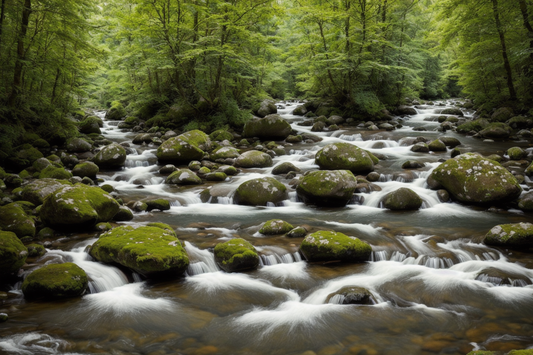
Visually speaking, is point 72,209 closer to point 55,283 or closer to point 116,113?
point 55,283

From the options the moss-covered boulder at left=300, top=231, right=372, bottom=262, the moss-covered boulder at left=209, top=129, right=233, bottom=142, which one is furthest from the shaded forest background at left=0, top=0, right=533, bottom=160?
the moss-covered boulder at left=300, top=231, right=372, bottom=262

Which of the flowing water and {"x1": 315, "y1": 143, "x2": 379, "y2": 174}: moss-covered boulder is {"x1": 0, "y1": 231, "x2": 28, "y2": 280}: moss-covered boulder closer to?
the flowing water

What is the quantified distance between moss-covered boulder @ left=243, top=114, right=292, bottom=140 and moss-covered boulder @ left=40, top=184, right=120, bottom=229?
959 cm

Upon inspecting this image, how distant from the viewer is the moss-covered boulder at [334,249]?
5.36 m

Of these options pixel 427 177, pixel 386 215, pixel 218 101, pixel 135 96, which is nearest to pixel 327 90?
pixel 218 101

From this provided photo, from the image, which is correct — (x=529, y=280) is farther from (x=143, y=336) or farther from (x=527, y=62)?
(x=527, y=62)

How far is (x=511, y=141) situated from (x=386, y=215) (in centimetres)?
903

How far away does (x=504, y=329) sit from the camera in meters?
3.71

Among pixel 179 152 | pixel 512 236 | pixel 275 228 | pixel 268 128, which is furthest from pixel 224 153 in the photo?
pixel 512 236

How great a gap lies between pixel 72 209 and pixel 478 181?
8209mm

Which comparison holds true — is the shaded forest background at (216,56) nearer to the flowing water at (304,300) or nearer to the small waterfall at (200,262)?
the flowing water at (304,300)

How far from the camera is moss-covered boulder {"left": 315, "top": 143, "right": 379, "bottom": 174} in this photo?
32.9 feet

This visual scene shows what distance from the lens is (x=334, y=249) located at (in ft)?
17.6

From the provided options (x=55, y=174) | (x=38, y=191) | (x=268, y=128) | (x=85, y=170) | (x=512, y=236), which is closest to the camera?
(x=512, y=236)
